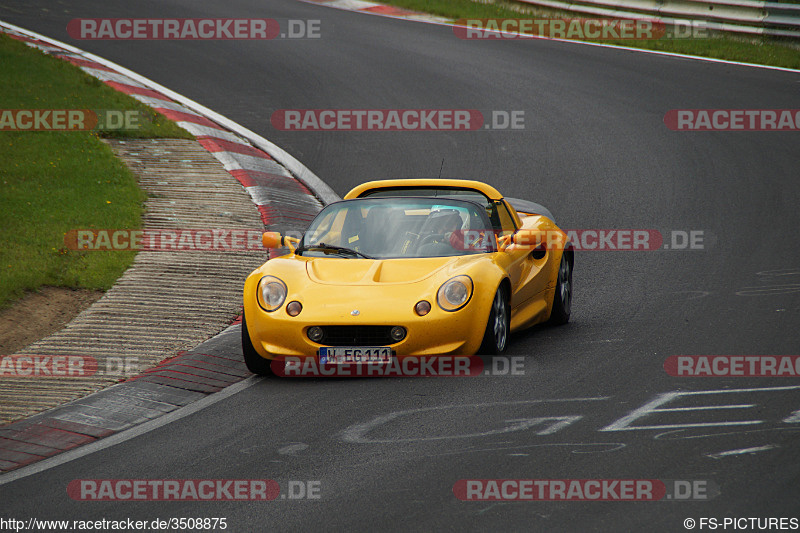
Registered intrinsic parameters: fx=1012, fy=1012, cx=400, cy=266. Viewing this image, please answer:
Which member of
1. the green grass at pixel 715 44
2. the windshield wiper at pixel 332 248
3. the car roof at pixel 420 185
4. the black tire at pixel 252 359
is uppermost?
the green grass at pixel 715 44

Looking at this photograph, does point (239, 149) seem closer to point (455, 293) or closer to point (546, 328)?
point (546, 328)

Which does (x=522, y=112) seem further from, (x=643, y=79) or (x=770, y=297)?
(x=770, y=297)

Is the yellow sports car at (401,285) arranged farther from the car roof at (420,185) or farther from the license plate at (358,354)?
the car roof at (420,185)

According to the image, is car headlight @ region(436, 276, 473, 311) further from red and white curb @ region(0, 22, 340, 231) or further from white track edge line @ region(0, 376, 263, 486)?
red and white curb @ region(0, 22, 340, 231)

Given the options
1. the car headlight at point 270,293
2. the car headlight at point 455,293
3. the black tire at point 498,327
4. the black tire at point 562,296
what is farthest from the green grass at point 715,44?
the car headlight at point 270,293

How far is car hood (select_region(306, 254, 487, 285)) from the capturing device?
24.2 ft

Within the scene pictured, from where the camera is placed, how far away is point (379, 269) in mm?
7516

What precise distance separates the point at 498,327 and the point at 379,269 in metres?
0.98

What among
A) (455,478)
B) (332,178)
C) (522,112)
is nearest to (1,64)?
(332,178)

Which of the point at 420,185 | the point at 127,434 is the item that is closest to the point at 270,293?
the point at 127,434

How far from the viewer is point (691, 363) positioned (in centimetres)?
711

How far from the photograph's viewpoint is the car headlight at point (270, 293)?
7301 mm

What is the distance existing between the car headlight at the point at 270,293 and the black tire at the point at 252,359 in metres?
0.20

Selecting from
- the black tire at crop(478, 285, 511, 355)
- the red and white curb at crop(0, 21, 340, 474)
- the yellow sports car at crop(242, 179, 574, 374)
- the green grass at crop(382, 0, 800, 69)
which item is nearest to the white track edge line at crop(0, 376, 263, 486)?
the red and white curb at crop(0, 21, 340, 474)
